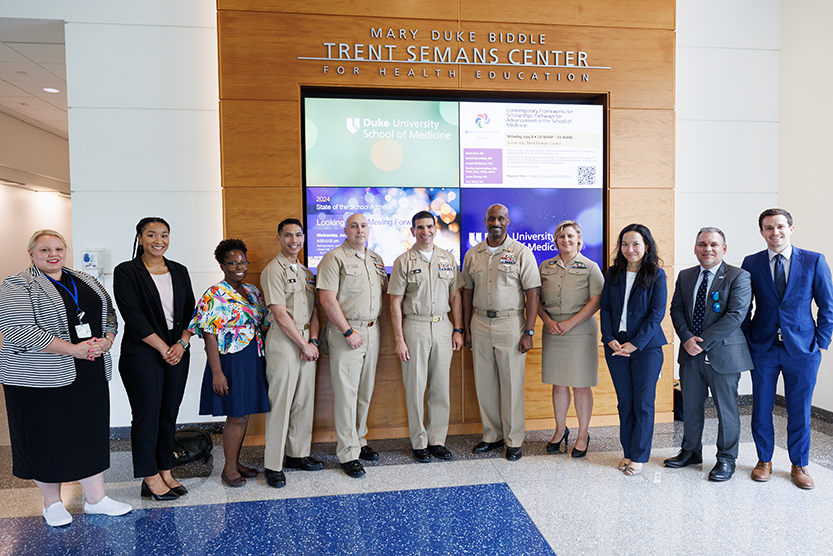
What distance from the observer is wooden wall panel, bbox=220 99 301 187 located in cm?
427

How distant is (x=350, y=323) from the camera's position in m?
3.84

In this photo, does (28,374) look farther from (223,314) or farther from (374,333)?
(374,333)

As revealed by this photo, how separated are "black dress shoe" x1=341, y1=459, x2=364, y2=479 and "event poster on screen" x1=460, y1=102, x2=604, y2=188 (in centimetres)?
250

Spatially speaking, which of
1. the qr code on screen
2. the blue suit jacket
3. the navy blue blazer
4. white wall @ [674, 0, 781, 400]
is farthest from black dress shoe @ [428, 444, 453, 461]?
white wall @ [674, 0, 781, 400]

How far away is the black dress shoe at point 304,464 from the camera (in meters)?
3.82

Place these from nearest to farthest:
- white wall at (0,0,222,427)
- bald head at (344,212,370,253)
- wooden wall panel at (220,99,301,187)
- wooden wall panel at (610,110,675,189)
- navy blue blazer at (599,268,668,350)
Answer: navy blue blazer at (599,268,668,350), bald head at (344,212,370,253), wooden wall panel at (220,99,301,187), white wall at (0,0,222,427), wooden wall panel at (610,110,675,189)

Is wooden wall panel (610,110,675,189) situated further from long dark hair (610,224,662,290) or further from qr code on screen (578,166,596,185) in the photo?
long dark hair (610,224,662,290)

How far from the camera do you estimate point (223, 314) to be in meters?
3.37

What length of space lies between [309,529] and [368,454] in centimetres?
112

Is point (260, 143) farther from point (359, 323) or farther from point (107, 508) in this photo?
point (107, 508)

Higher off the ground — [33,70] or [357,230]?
[33,70]

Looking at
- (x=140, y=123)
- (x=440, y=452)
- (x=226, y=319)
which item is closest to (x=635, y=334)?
(x=440, y=452)

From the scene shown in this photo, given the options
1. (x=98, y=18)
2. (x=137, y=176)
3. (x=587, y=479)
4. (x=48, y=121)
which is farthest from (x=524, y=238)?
(x=48, y=121)

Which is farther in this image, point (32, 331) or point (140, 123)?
point (140, 123)
